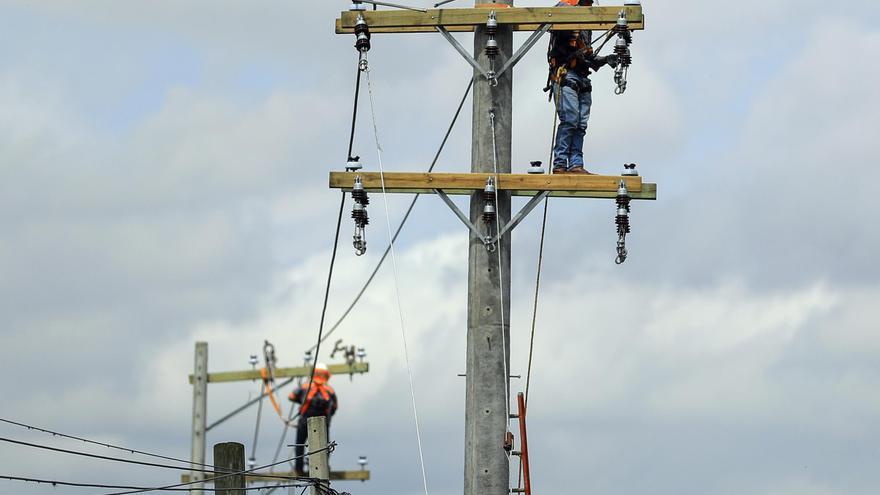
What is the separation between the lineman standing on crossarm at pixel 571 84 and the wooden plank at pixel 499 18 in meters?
0.41

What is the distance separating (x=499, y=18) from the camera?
55.0ft

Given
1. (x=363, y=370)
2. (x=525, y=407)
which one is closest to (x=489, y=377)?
(x=525, y=407)

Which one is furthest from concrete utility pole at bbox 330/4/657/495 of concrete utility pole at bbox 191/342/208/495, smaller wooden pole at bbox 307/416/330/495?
concrete utility pole at bbox 191/342/208/495

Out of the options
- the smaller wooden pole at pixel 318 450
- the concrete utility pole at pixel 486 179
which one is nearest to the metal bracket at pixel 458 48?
the concrete utility pole at pixel 486 179

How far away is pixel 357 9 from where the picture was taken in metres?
17.0

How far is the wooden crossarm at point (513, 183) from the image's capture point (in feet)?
54.1

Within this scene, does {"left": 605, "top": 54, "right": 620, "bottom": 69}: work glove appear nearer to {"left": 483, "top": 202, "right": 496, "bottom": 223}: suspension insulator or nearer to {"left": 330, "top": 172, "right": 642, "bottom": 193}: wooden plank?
{"left": 330, "top": 172, "right": 642, "bottom": 193}: wooden plank

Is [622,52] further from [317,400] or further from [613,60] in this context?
[317,400]

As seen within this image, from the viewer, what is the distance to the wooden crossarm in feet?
54.1

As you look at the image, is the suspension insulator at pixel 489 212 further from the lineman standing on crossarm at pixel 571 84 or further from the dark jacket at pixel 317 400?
the dark jacket at pixel 317 400

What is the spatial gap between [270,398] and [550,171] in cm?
1813

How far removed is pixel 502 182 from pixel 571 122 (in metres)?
1.04

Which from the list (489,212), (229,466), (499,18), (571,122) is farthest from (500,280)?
(229,466)

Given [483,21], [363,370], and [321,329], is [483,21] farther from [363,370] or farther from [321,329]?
[363,370]
